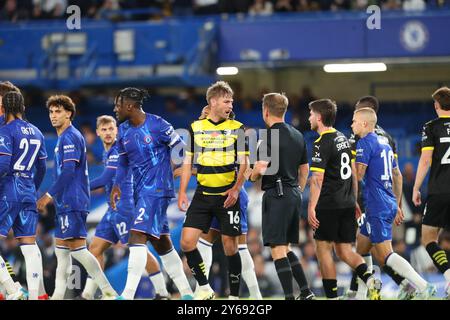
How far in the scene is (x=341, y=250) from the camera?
1182 cm

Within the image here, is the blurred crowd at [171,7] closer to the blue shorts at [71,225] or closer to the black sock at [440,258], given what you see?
the black sock at [440,258]

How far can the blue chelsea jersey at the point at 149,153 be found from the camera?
1180 cm

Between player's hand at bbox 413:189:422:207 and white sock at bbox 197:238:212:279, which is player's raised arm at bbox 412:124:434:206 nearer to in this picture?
player's hand at bbox 413:189:422:207

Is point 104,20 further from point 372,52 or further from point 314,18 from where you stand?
point 372,52

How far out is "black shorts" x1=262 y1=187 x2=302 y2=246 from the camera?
37.3 ft

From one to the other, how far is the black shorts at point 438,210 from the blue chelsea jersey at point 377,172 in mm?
465

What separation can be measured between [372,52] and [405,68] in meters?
3.25

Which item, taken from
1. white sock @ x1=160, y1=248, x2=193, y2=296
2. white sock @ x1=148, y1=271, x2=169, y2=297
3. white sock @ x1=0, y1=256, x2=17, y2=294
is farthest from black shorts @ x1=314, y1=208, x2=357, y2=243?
white sock @ x1=0, y1=256, x2=17, y2=294

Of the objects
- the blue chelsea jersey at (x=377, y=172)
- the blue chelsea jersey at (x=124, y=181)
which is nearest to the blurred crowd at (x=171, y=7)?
the blue chelsea jersey at (x=124, y=181)
